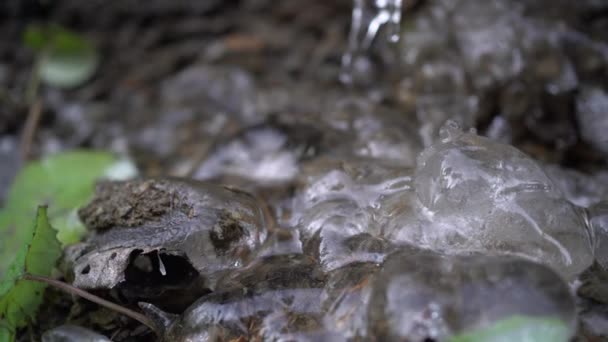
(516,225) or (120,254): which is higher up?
(120,254)

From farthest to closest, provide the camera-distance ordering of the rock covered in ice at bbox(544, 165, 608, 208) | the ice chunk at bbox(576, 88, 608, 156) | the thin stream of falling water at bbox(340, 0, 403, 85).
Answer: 1. the thin stream of falling water at bbox(340, 0, 403, 85)
2. the ice chunk at bbox(576, 88, 608, 156)
3. the rock covered in ice at bbox(544, 165, 608, 208)

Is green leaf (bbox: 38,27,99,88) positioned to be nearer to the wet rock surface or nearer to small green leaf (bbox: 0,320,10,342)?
the wet rock surface

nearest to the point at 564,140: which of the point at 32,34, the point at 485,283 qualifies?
the point at 485,283

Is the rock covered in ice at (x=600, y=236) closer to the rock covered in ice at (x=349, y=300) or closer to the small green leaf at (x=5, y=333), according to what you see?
the rock covered in ice at (x=349, y=300)

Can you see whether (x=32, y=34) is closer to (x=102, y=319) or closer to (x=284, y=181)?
(x=284, y=181)

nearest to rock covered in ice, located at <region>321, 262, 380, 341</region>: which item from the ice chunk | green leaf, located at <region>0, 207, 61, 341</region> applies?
green leaf, located at <region>0, 207, 61, 341</region>

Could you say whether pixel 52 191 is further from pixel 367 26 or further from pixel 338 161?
pixel 367 26

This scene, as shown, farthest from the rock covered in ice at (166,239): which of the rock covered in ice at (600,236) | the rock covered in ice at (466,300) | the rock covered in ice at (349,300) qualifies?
the rock covered in ice at (600,236)
